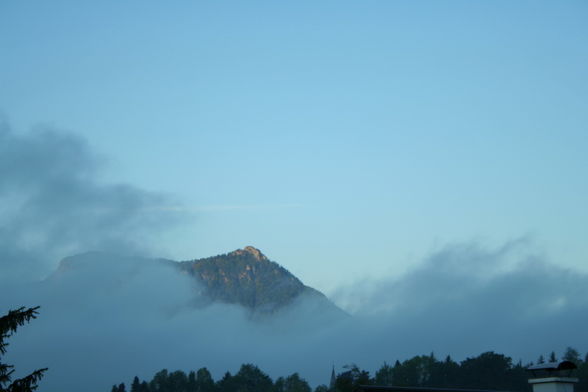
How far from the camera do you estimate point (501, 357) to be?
157 meters

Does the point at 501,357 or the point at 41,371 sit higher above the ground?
the point at 501,357

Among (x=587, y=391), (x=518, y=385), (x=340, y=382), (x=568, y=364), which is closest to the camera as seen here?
(x=568, y=364)

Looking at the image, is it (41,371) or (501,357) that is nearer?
(41,371)

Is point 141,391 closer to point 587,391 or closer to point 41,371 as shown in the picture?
point 587,391

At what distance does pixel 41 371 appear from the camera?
2238 centimetres

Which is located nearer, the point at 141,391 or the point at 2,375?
the point at 2,375

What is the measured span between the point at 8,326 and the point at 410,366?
176 metres

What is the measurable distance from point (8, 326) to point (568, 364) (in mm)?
19774

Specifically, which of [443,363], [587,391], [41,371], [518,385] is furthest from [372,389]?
[443,363]

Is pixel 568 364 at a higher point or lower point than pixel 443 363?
lower

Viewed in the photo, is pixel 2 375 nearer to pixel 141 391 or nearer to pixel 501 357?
pixel 501 357

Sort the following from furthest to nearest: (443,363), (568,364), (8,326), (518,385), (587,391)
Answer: (443,363) → (518,385) → (587,391) → (568,364) → (8,326)

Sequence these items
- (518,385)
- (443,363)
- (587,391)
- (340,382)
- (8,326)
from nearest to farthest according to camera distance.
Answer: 1. (8,326)
2. (587,391)
3. (340,382)
4. (518,385)
5. (443,363)

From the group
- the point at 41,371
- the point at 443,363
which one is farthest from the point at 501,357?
the point at 41,371
